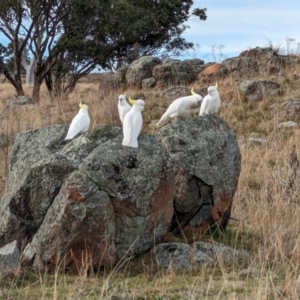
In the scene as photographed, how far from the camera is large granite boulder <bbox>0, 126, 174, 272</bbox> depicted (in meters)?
4.61

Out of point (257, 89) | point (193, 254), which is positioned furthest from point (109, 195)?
point (257, 89)

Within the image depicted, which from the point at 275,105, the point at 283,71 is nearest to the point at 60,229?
the point at 275,105

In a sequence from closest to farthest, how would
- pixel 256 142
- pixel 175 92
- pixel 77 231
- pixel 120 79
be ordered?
1. pixel 77 231
2. pixel 256 142
3. pixel 175 92
4. pixel 120 79

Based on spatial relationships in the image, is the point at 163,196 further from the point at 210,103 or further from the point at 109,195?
the point at 210,103

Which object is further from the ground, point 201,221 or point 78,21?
point 78,21

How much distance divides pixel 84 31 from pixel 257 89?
10100 millimetres

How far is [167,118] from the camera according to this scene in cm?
631

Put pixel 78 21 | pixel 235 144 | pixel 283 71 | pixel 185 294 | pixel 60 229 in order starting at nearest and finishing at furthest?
1. pixel 185 294
2. pixel 60 229
3. pixel 235 144
4. pixel 283 71
5. pixel 78 21

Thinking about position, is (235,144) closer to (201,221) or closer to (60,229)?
(201,221)

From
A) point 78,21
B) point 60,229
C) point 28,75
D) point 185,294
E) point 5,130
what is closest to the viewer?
point 185,294

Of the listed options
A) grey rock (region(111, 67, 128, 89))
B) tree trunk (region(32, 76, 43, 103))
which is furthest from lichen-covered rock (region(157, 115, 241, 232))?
tree trunk (region(32, 76, 43, 103))

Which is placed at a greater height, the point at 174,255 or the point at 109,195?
the point at 109,195

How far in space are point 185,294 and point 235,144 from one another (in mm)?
2367

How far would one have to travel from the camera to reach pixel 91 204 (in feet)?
15.1
